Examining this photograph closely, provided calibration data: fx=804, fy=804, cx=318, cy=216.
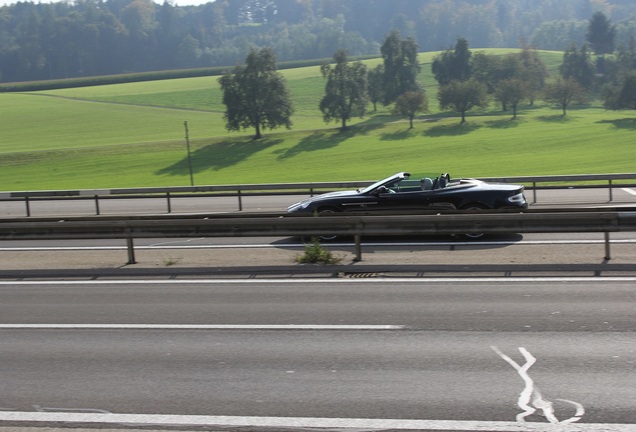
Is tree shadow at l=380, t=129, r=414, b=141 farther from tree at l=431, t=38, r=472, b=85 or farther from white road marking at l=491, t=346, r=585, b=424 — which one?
white road marking at l=491, t=346, r=585, b=424

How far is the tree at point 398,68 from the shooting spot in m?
109

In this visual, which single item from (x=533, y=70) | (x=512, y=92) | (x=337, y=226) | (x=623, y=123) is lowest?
(x=623, y=123)

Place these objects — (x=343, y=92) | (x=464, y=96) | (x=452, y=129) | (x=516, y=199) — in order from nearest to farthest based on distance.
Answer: (x=516, y=199), (x=452, y=129), (x=343, y=92), (x=464, y=96)

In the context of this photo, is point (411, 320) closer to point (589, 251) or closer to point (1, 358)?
point (1, 358)

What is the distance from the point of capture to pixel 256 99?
273 ft

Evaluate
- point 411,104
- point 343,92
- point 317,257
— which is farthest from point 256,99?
point 317,257

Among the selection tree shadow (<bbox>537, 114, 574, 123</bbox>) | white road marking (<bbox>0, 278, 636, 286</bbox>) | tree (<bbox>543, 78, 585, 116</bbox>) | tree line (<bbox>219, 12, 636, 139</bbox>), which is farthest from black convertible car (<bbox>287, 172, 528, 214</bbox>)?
tree (<bbox>543, 78, 585, 116</bbox>)

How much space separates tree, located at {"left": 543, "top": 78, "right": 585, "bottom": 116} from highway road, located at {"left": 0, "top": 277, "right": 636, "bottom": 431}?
8517cm

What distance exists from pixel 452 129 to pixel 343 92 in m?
14.4

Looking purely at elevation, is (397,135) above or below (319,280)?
below

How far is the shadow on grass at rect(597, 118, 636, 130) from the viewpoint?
73.4m

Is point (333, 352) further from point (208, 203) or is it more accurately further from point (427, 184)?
point (208, 203)

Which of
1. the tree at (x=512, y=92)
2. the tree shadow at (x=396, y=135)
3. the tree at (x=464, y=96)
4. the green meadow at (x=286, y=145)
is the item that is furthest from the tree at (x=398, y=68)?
the tree shadow at (x=396, y=135)

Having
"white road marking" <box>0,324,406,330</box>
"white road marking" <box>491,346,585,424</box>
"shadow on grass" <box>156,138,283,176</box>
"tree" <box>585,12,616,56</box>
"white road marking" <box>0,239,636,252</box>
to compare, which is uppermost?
"tree" <box>585,12,616,56</box>
